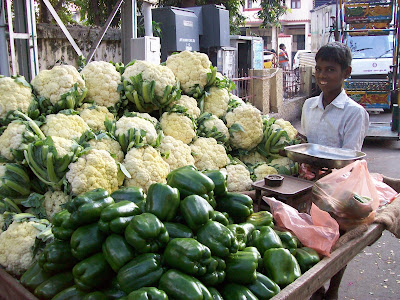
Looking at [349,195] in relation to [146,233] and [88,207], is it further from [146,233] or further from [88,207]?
[88,207]

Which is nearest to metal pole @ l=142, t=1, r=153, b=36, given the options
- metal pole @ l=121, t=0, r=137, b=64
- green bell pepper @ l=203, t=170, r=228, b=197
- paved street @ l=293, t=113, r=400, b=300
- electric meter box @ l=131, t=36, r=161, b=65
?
metal pole @ l=121, t=0, r=137, b=64

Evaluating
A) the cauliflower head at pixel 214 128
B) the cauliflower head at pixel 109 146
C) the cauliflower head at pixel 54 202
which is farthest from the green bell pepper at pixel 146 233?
the cauliflower head at pixel 214 128

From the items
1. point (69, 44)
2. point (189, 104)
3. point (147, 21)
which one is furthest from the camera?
point (147, 21)

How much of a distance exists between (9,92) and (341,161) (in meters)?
2.36

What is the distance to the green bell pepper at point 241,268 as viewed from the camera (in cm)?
184

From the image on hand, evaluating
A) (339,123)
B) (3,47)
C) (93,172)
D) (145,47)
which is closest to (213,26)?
(145,47)

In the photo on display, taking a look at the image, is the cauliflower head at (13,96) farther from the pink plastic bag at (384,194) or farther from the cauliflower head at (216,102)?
the pink plastic bag at (384,194)

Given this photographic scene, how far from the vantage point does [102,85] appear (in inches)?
129

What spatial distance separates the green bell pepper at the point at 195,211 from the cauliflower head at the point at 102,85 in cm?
161

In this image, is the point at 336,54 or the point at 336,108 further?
the point at 336,108

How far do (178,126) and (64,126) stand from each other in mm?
916

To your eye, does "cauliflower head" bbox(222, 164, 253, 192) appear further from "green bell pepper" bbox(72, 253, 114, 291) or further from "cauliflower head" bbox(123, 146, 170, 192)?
"green bell pepper" bbox(72, 253, 114, 291)

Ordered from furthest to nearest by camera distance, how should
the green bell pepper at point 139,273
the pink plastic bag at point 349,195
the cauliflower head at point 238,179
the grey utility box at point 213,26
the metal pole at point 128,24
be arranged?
1. the grey utility box at point 213,26
2. the metal pole at point 128,24
3. the cauliflower head at point 238,179
4. the pink plastic bag at point 349,195
5. the green bell pepper at point 139,273

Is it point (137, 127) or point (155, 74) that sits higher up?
point (155, 74)
